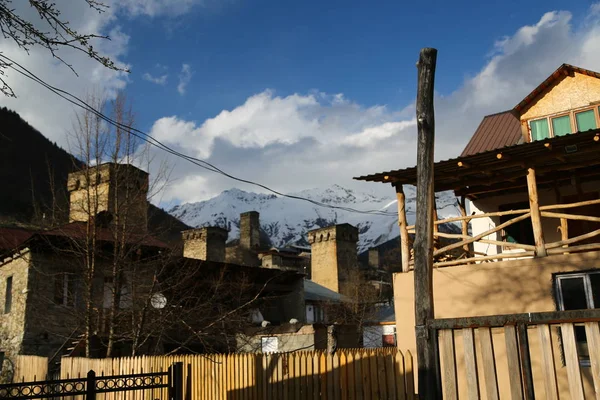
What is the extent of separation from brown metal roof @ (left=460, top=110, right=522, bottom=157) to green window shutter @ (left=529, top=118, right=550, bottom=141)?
1483 millimetres

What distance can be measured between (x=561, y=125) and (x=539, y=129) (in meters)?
0.56

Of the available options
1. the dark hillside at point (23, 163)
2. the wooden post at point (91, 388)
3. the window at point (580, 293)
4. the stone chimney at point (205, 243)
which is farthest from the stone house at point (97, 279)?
the dark hillside at point (23, 163)

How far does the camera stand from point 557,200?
1405 centimetres

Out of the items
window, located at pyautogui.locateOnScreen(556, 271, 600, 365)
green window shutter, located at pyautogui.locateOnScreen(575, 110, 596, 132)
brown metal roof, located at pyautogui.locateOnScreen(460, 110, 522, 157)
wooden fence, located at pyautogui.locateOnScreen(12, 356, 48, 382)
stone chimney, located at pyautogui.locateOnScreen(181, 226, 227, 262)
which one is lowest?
wooden fence, located at pyautogui.locateOnScreen(12, 356, 48, 382)

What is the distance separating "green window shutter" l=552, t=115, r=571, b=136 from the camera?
1514 cm

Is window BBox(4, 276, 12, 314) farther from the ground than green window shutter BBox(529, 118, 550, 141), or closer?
closer

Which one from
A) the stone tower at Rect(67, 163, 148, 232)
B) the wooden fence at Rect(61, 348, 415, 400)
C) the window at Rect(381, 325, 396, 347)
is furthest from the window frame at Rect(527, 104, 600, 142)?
the window at Rect(381, 325, 396, 347)

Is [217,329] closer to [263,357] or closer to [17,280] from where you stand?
[17,280]

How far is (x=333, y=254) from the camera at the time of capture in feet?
181

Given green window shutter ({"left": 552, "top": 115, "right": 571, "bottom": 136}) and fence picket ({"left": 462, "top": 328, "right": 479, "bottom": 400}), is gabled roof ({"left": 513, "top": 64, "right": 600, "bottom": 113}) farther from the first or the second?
fence picket ({"left": 462, "top": 328, "right": 479, "bottom": 400})

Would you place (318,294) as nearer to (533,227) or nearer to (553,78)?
(553,78)

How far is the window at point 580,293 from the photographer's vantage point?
1058 cm

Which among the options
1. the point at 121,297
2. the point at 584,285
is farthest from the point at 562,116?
the point at 121,297

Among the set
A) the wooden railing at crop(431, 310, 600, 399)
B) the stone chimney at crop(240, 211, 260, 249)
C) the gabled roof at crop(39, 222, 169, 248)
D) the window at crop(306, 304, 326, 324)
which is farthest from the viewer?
the stone chimney at crop(240, 211, 260, 249)
